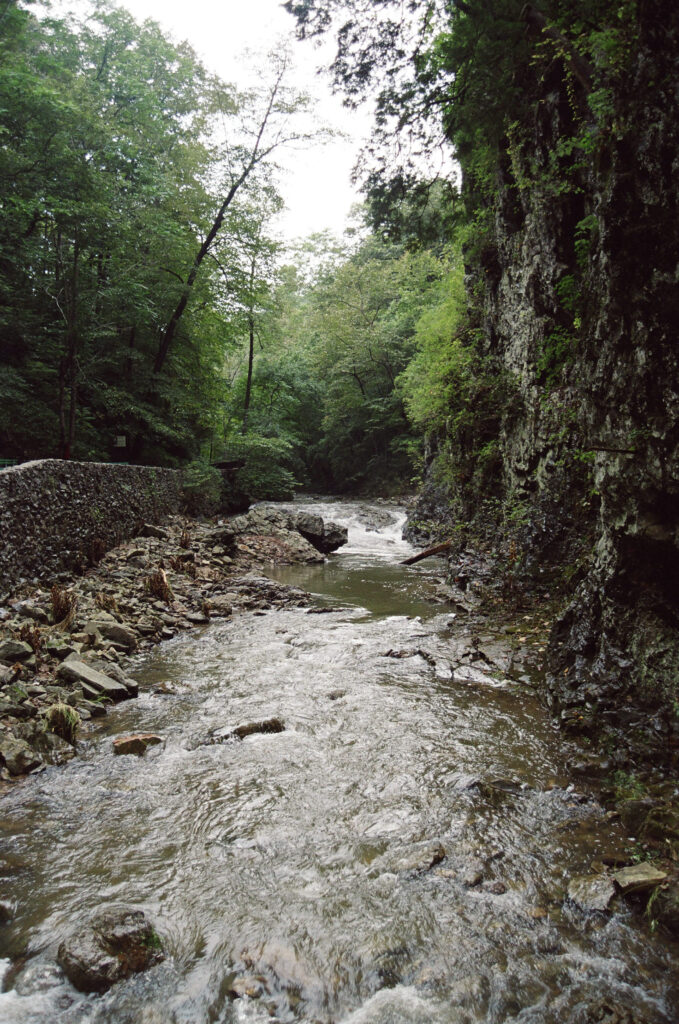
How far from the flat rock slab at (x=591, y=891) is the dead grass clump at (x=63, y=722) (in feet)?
11.8

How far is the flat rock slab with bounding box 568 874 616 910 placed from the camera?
2449mm

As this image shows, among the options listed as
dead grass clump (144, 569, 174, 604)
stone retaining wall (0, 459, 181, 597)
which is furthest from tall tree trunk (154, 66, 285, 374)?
dead grass clump (144, 569, 174, 604)

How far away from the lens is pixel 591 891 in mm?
2510

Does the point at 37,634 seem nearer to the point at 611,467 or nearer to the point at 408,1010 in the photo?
the point at 408,1010

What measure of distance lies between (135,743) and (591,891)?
321 centimetres

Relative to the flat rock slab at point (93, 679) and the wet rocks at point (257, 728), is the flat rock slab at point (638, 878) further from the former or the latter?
the flat rock slab at point (93, 679)

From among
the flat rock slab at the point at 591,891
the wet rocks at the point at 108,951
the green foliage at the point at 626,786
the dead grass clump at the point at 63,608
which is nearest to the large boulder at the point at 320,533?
the dead grass clump at the point at 63,608

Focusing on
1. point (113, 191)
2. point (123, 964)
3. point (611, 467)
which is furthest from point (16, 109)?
point (123, 964)

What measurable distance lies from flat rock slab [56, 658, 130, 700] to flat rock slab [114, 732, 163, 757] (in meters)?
0.88

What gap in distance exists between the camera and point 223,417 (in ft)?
68.0

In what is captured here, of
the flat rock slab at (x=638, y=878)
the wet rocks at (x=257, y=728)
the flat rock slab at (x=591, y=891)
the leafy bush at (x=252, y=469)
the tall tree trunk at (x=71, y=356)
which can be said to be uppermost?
the tall tree trunk at (x=71, y=356)

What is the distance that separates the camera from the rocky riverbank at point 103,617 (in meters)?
4.16

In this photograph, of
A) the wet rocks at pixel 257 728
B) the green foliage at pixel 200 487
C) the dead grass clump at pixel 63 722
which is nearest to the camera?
the dead grass clump at pixel 63 722

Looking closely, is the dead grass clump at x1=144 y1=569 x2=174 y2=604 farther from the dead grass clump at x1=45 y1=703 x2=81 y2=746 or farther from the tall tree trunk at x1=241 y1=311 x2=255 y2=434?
the tall tree trunk at x1=241 y1=311 x2=255 y2=434
